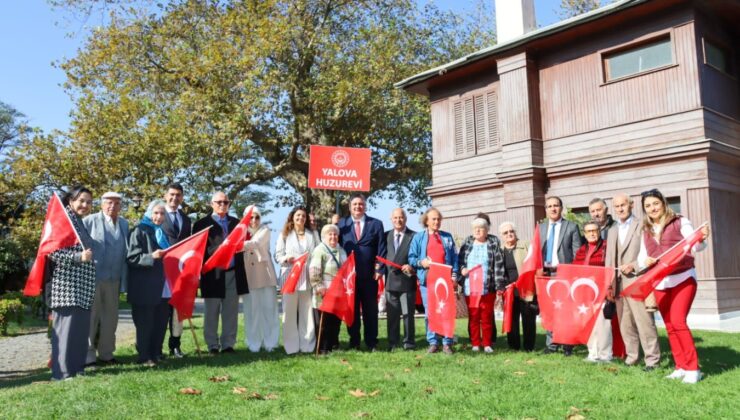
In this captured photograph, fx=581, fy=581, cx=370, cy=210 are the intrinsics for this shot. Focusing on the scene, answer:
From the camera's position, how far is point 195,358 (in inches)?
302

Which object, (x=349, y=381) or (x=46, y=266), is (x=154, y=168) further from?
(x=349, y=381)

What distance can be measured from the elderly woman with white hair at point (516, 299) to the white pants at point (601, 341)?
905mm

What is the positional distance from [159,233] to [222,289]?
1.17m

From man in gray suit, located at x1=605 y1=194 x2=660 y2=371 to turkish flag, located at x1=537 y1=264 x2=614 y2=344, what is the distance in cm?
18

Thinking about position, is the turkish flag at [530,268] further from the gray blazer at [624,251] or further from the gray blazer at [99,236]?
the gray blazer at [99,236]

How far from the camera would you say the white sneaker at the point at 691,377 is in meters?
5.66

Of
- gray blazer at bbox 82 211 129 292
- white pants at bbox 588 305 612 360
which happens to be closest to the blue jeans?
white pants at bbox 588 305 612 360

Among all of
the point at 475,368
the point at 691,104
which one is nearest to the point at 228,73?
the point at 691,104

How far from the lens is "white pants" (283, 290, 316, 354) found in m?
8.07

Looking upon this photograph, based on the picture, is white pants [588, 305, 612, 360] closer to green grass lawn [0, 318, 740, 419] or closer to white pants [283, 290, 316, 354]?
green grass lawn [0, 318, 740, 419]

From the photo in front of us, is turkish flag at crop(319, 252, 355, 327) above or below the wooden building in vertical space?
below

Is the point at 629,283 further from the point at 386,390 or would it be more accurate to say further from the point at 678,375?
the point at 386,390

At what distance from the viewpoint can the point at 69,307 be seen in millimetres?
6320

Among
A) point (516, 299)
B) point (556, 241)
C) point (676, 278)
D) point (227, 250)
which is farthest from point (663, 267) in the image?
point (227, 250)
